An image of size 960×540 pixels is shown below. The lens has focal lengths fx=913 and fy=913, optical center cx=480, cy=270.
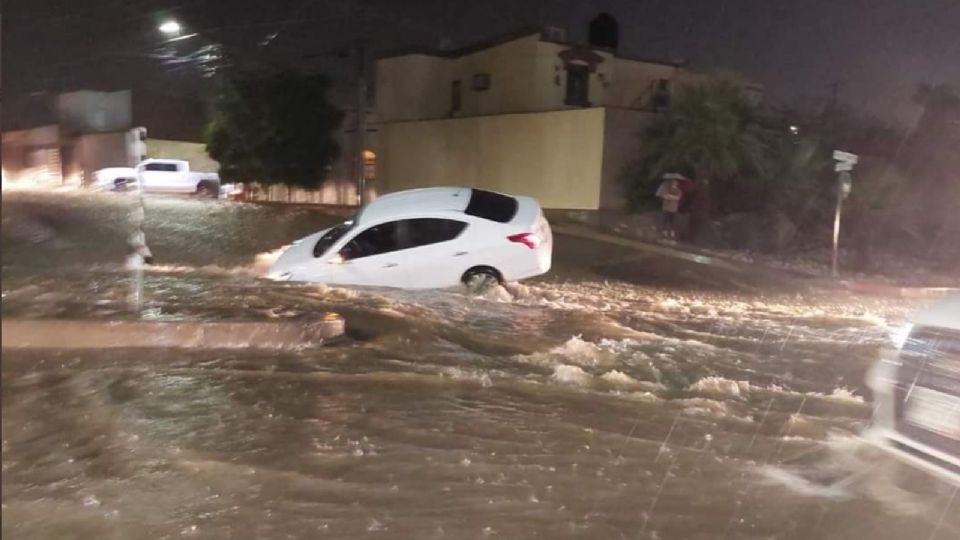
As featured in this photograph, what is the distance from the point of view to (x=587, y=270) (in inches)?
653

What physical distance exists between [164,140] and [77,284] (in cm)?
918

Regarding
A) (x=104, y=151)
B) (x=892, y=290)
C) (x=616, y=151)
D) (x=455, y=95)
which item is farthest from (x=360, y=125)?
(x=104, y=151)

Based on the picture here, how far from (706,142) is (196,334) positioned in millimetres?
15284

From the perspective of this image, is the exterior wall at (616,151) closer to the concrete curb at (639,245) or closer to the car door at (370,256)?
the concrete curb at (639,245)

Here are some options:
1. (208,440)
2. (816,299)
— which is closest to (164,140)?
(816,299)

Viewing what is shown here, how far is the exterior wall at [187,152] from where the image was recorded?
1950 cm

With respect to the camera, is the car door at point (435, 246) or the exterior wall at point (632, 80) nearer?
the car door at point (435, 246)

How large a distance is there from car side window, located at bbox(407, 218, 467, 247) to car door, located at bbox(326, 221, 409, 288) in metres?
0.16

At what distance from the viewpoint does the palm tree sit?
70.1 feet

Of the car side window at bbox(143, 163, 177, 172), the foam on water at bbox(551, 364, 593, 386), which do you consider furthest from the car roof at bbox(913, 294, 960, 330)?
the car side window at bbox(143, 163, 177, 172)

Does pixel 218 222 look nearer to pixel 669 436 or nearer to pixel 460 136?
pixel 460 136

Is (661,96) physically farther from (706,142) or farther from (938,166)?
(938,166)

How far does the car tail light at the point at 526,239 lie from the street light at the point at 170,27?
302 inches

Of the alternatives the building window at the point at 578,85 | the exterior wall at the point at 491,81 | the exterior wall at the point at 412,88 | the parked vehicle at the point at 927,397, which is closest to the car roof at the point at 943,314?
the parked vehicle at the point at 927,397
